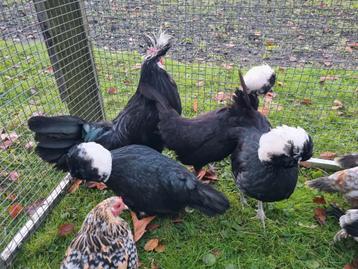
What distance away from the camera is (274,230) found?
7.86 ft

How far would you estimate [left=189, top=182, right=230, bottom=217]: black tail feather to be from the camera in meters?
2.15

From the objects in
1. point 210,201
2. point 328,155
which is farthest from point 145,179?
point 328,155

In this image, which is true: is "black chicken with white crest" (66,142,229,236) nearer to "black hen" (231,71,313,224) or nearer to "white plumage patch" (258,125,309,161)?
"black hen" (231,71,313,224)

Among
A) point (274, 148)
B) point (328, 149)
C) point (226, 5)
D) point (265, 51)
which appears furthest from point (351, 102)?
point (274, 148)

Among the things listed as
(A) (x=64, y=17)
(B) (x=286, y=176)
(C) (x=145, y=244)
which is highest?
(A) (x=64, y=17)

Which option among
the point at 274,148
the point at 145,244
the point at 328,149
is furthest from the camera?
the point at 328,149

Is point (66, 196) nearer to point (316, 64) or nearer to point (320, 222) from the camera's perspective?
point (320, 222)

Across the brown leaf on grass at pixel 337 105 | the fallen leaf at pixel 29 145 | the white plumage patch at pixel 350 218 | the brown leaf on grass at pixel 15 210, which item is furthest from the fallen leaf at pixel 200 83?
the brown leaf on grass at pixel 15 210

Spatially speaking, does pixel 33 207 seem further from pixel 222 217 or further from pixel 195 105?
pixel 195 105

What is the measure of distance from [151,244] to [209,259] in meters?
0.43

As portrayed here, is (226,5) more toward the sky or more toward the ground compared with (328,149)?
more toward the sky

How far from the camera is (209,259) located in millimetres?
2201

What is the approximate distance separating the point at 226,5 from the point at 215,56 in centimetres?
99

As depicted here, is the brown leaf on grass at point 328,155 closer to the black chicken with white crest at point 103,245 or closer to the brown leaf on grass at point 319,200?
the brown leaf on grass at point 319,200
